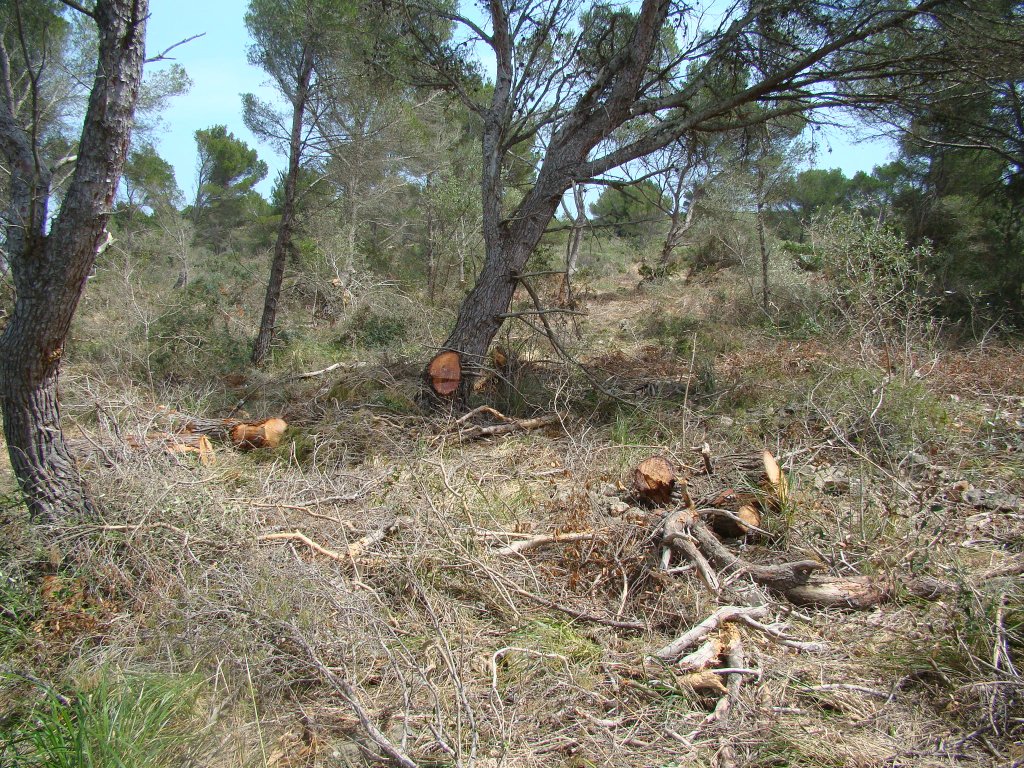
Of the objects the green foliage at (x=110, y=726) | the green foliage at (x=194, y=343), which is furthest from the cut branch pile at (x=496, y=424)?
the green foliage at (x=194, y=343)

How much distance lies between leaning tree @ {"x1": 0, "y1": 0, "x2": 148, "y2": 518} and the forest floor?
12.0 inches

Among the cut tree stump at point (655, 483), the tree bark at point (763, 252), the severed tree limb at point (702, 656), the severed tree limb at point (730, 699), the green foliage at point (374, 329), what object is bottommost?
the severed tree limb at point (730, 699)

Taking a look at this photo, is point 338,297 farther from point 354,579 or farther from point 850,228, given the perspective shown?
point 354,579

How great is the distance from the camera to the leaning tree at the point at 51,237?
8.75ft

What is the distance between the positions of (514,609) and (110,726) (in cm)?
141

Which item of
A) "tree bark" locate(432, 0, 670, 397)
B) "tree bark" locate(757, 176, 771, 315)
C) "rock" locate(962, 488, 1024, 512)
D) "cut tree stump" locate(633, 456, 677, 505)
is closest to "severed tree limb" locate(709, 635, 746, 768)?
"cut tree stump" locate(633, 456, 677, 505)

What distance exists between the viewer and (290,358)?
28.2 feet

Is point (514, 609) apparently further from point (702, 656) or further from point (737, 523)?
point (737, 523)

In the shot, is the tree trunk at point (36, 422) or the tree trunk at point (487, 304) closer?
the tree trunk at point (36, 422)

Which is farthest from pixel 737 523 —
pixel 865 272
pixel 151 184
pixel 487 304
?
pixel 151 184

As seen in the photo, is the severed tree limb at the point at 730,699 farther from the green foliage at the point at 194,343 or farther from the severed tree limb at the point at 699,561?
the green foliage at the point at 194,343

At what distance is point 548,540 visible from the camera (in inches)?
117

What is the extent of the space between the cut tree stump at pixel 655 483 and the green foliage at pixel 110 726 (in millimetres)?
2343

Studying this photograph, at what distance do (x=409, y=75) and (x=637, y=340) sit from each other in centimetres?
471
